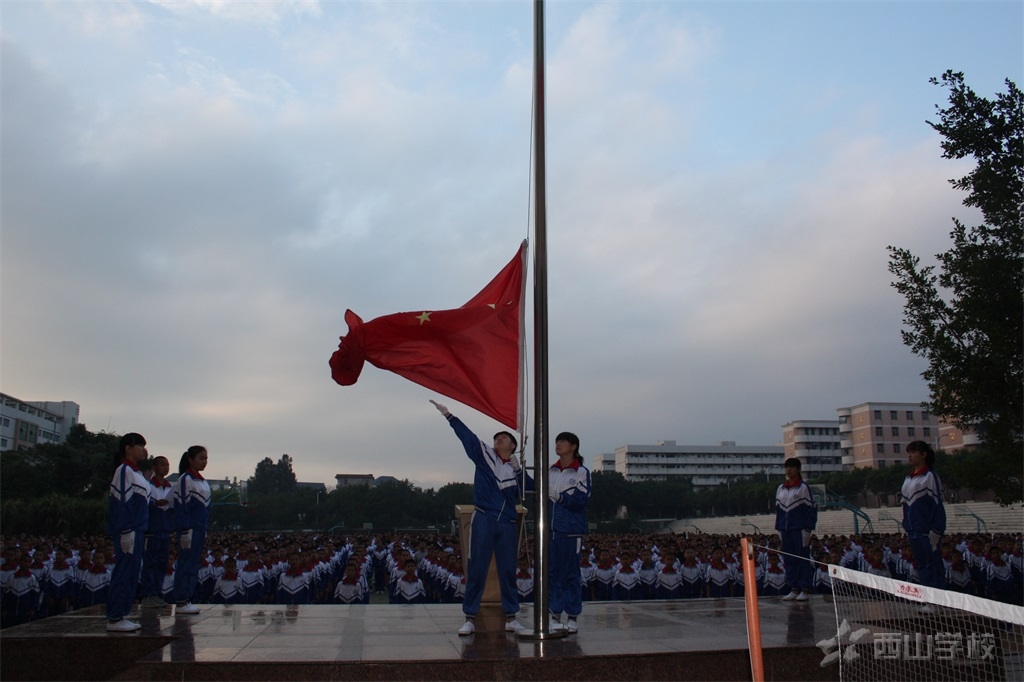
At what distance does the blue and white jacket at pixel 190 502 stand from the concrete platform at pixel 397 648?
3.44ft

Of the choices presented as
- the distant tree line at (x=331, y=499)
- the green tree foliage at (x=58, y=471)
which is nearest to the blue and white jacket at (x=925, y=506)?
the distant tree line at (x=331, y=499)

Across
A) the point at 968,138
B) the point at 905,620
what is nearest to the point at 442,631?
the point at 905,620

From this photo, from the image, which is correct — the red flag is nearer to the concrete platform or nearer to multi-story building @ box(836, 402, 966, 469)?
the concrete platform

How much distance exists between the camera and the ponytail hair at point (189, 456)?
949 cm

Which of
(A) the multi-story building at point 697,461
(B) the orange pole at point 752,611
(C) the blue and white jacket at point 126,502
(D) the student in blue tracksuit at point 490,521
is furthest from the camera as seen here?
(A) the multi-story building at point 697,461

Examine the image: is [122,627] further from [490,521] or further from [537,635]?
[537,635]

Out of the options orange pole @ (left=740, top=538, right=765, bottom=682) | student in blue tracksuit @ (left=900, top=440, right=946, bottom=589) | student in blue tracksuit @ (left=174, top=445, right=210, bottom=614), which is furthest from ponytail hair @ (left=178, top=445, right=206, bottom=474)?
student in blue tracksuit @ (left=900, top=440, right=946, bottom=589)

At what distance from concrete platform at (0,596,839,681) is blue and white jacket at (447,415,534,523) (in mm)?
1146

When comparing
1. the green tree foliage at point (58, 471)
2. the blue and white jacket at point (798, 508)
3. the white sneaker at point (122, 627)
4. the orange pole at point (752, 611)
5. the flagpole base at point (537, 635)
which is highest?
the green tree foliage at point (58, 471)

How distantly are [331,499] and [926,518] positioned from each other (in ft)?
197

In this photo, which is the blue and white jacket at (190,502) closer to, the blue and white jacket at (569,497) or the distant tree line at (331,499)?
the blue and white jacket at (569,497)

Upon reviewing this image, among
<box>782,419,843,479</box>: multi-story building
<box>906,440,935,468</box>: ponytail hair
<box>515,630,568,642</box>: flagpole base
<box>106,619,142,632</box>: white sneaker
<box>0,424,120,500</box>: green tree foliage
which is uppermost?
<box>782,419,843,479</box>: multi-story building

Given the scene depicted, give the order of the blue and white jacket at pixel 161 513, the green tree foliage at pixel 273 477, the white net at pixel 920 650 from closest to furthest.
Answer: the white net at pixel 920 650 → the blue and white jacket at pixel 161 513 → the green tree foliage at pixel 273 477

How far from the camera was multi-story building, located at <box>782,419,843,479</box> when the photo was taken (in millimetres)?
116562
